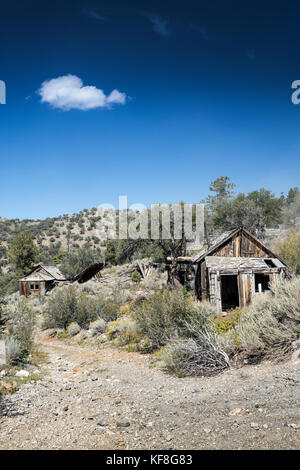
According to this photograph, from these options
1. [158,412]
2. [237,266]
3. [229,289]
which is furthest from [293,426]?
[229,289]

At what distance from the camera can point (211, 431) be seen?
488 centimetres

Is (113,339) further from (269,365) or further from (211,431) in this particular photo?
(211,431)

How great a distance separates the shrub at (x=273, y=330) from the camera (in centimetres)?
841

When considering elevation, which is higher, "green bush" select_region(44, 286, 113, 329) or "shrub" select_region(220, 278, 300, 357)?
"shrub" select_region(220, 278, 300, 357)

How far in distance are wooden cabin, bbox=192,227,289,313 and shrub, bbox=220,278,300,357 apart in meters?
7.36

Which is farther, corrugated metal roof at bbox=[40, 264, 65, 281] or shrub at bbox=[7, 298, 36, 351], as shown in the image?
corrugated metal roof at bbox=[40, 264, 65, 281]

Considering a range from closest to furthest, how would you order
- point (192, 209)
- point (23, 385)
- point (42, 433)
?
point (42, 433)
point (23, 385)
point (192, 209)

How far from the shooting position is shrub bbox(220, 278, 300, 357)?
8.41 meters

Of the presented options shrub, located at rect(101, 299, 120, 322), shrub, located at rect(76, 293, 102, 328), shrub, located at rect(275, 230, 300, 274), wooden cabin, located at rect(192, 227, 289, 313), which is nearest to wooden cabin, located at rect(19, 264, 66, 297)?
shrub, located at rect(76, 293, 102, 328)

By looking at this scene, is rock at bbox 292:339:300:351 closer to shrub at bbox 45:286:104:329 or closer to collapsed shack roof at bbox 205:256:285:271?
collapsed shack roof at bbox 205:256:285:271

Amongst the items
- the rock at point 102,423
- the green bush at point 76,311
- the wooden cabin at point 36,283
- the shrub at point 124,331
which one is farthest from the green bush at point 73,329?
the wooden cabin at point 36,283

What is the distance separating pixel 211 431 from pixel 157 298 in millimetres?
9031

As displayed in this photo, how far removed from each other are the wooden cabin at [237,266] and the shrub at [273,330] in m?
7.36
